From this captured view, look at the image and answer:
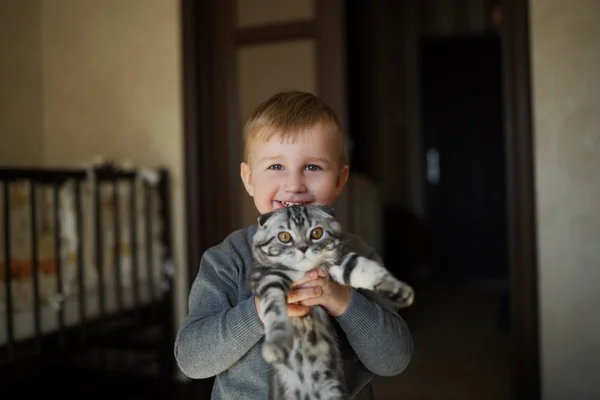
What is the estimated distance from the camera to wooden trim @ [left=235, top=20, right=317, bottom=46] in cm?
234

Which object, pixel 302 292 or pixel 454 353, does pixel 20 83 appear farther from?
pixel 454 353

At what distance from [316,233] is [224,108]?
6.14 feet

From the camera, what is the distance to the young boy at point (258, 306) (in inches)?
30.9

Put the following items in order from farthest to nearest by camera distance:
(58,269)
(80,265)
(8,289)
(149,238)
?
(149,238) → (80,265) → (58,269) → (8,289)

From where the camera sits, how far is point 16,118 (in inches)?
101

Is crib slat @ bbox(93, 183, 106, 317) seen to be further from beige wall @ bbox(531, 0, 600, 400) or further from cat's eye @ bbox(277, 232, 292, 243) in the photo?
beige wall @ bbox(531, 0, 600, 400)

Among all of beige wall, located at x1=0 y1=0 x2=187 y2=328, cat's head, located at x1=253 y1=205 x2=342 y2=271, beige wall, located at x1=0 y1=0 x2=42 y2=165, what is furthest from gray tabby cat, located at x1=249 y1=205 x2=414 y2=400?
beige wall, located at x1=0 y1=0 x2=42 y2=165

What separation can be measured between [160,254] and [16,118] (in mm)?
1010

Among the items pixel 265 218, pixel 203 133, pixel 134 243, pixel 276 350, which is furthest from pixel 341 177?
pixel 203 133

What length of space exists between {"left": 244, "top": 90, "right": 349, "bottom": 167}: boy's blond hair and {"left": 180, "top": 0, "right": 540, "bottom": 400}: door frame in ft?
4.29

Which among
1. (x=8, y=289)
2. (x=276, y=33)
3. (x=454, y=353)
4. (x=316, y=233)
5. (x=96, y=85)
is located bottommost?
(x=454, y=353)

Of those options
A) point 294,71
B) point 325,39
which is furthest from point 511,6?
point 294,71

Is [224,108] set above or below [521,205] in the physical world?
above

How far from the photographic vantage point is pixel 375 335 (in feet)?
2.64
